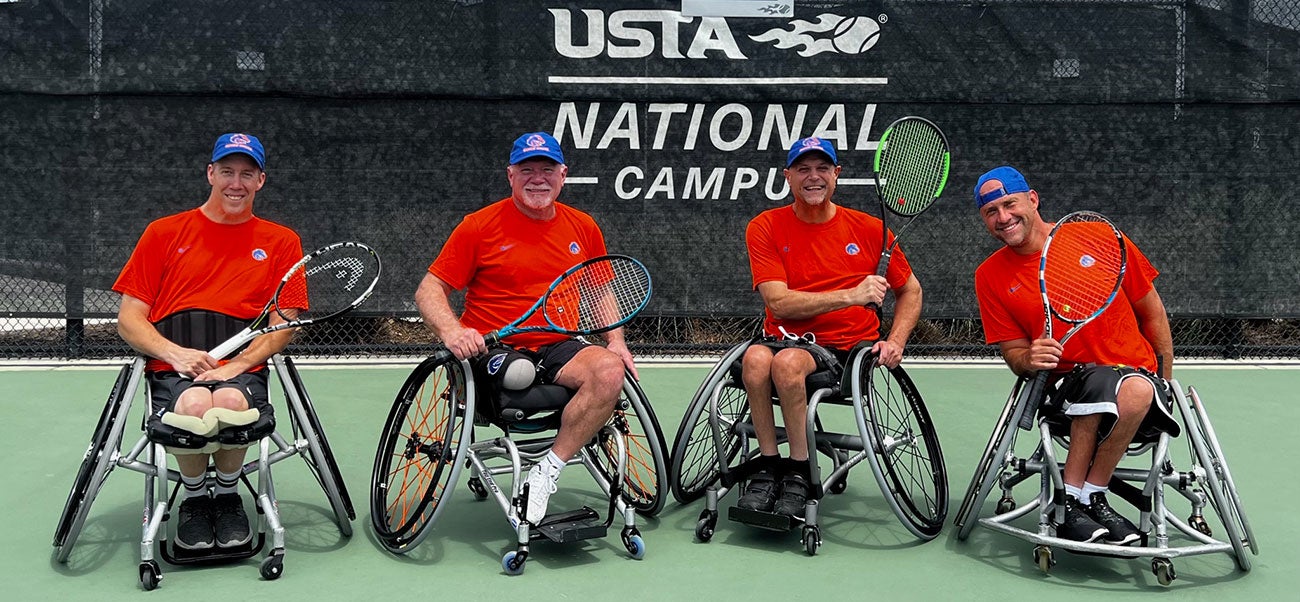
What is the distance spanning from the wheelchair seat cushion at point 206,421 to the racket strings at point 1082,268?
225 cm

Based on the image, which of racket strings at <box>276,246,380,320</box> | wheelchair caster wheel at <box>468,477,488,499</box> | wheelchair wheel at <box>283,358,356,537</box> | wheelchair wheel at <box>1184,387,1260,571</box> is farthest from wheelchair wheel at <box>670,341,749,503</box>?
racket strings at <box>276,246,380,320</box>

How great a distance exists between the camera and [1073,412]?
10.7 ft

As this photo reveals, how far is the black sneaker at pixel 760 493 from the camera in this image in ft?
11.4

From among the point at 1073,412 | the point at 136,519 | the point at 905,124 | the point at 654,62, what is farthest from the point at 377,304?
the point at 1073,412

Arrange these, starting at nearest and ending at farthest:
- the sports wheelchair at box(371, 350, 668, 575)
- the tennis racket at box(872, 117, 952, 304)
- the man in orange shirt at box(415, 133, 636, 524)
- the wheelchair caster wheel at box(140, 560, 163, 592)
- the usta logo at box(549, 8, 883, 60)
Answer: the wheelchair caster wheel at box(140, 560, 163, 592) → the sports wheelchair at box(371, 350, 668, 575) → the man in orange shirt at box(415, 133, 636, 524) → the tennis racket at box(872, 117, 952, 304) → the usta logo at box(549, 8, 883, 60)

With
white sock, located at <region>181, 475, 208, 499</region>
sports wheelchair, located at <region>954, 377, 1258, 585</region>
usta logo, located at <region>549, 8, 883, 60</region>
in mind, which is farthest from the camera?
usta logo, located at <region>549, 8, 883, 60</region>

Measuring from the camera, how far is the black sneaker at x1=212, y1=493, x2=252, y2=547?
10.8 ft

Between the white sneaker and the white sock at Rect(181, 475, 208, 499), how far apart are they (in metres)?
0.95

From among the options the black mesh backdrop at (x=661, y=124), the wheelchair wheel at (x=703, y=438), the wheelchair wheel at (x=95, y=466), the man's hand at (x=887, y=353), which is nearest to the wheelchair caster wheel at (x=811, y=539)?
the wheelchair wheel at (x=703, y=438)

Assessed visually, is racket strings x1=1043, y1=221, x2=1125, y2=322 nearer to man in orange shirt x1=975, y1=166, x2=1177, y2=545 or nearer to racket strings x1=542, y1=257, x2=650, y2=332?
man in orange shirt x1=975, y1=166, x2=1177, y2=545

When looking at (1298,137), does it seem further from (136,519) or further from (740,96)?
(136,519)

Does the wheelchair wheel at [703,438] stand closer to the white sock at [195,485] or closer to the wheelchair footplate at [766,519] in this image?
the wheelchair footplate at [766,519]

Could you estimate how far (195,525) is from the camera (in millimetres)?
3295

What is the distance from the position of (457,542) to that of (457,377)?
533mm
